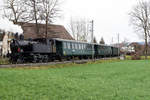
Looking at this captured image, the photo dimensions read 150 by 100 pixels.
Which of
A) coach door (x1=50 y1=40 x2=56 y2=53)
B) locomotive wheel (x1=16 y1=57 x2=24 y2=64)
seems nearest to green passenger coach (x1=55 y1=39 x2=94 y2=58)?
coach door (x1=50 y1=40 x2=56 y2=53)

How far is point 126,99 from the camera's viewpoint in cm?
791

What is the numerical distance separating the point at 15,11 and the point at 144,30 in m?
32.8

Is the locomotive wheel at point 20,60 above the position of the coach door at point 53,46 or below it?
below

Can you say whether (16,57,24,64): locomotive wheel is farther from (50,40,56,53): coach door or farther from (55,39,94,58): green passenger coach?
(55,39,94,58): green passenger coach

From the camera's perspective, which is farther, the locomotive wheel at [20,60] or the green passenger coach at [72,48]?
the green passenger coach at [72,48]

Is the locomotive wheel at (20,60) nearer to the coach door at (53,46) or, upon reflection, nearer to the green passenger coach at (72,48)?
the coach door at (53,46)

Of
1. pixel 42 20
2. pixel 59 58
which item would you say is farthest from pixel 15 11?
pixel 59 58

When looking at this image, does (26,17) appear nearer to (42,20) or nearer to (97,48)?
(42,20)

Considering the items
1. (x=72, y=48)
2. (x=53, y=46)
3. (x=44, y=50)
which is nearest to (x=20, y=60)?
(x=44, y=50)

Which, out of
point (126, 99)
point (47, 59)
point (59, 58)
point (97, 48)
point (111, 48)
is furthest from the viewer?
point (111, 48)

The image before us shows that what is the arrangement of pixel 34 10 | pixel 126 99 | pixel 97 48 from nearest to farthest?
pixel 126 99 → pixel 34 10 → pixel 97 48

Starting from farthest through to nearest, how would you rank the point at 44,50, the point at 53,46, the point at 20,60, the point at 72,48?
the point at 72,48 < the point at 53,46 < the point at 44,50 < the point at 20,60

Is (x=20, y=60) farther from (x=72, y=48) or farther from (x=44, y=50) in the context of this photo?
(x=72, y=48)

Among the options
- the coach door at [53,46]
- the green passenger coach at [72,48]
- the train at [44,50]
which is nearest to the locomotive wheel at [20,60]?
the train at [44,50]
